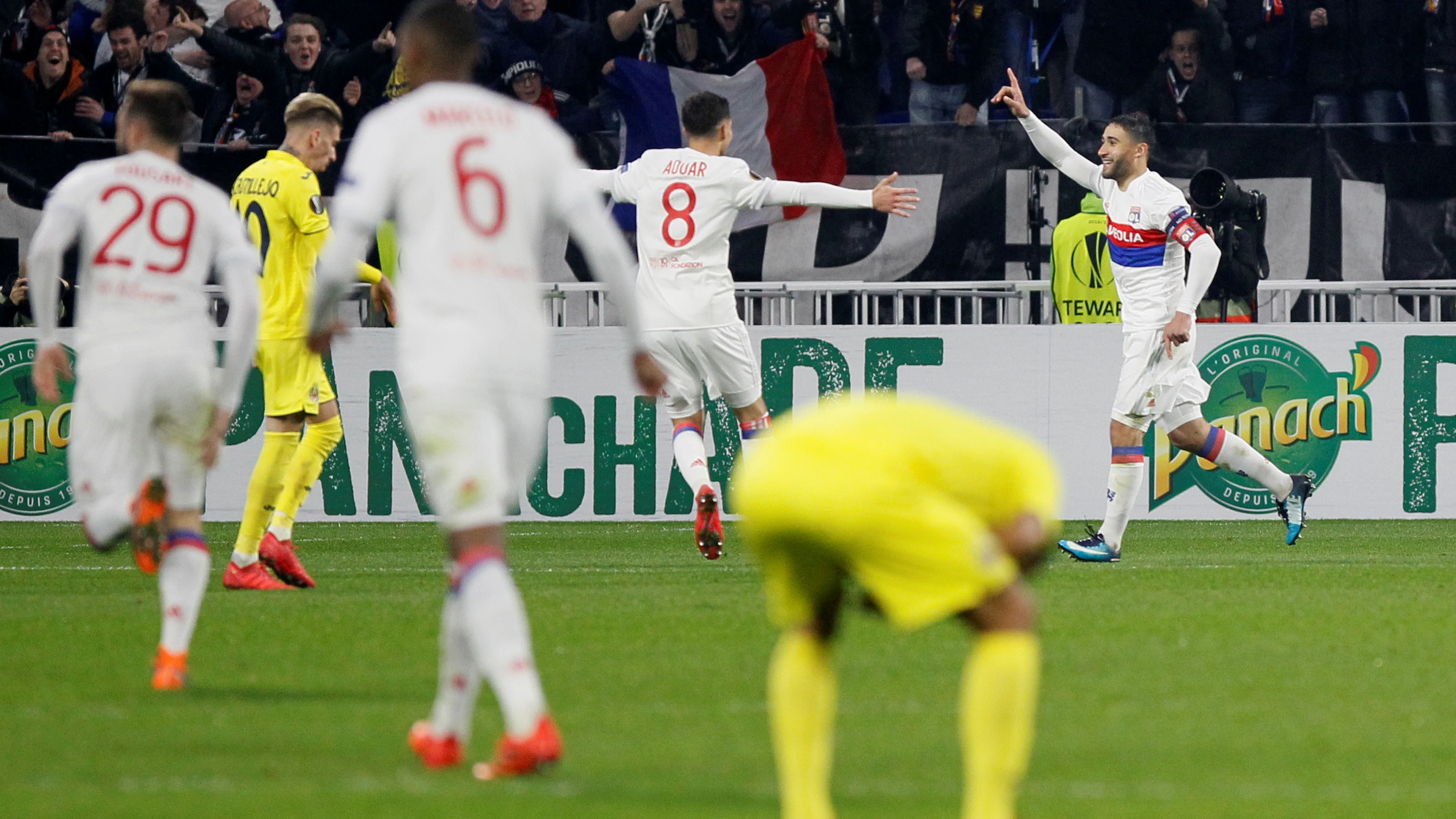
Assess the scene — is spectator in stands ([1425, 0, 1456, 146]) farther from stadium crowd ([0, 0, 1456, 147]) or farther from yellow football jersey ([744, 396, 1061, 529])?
yellow football jersey ([744, 396, 1061, 529])

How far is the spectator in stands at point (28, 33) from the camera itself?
54.7 feet

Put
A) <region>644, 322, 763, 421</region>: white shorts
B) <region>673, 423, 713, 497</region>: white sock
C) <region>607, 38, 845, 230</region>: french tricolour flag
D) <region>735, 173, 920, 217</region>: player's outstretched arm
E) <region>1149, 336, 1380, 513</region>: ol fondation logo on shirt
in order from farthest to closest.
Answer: <region>607, 38, 845, 230</region>: french tricolour flag, <region>1149, 336, 1380, 513</region>: ol fondation logo on shirt, <region>644, 322, 763, 421</region>: white shorts, <region>673, 423, 713, 497</region>: white sock, <region>735, 173, 920, 217</region>: player's outstretched arm

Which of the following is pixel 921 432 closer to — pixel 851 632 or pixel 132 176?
pixel 132 176

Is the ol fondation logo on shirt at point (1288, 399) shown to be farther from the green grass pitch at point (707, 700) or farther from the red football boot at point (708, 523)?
the red football boot at point (708, 523)

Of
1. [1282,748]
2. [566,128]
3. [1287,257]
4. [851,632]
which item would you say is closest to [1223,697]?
[1282,748]

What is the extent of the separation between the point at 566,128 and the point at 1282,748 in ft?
37.3

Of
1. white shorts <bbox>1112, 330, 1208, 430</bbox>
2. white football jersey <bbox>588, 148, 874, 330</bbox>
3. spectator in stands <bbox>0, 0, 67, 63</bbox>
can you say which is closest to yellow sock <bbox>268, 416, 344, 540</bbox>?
white football jersey <bbox>588, 148, 874, 330</bbox>

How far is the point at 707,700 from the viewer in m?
6.41

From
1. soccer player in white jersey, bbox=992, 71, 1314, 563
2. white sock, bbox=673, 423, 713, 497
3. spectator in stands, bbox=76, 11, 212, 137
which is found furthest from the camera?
spectator in stands, bbox=76, 11, 212, 137

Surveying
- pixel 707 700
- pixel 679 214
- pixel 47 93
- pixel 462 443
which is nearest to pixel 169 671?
pixel 707 700

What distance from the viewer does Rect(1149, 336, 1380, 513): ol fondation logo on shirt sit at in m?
14.7

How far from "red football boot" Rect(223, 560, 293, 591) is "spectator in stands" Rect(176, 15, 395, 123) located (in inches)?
264

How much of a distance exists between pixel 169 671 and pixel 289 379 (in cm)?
380

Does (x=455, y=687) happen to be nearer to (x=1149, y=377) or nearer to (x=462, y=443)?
(x=462, y=443)
